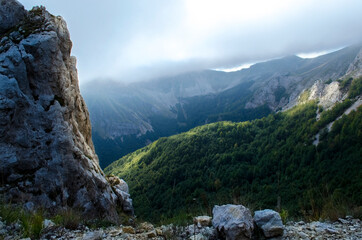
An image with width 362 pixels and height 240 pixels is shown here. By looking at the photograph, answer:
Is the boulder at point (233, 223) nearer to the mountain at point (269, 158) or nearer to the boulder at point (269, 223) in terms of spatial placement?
the boulder at point (269, 223)

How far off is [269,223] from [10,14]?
26.2m

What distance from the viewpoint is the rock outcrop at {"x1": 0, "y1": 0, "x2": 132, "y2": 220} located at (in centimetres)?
1304

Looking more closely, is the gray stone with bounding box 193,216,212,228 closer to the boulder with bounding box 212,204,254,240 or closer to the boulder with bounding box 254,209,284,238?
the boulder with bounding box 212,204,254,240

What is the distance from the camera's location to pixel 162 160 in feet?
421

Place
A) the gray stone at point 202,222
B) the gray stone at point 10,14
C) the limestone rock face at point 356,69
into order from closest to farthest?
the gray stone at point 202,222
the gray stone at point 10,14
the limestone rock face at point 356,69

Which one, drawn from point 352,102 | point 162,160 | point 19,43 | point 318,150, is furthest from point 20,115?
point 352,102

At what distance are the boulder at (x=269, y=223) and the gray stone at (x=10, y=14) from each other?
24959mm

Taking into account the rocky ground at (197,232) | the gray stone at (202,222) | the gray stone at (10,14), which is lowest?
the gray stone at (202,222)

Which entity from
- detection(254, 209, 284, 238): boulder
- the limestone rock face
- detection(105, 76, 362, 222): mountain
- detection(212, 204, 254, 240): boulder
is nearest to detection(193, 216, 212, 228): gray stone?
detection(212, 204, 254, 240): boulder

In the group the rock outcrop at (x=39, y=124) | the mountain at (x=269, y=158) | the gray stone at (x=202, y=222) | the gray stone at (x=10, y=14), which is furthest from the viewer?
the mountain at (x=269, y=158)

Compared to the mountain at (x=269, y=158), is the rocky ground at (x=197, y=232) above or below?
above

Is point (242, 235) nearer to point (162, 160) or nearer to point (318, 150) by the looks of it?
point (318, 150)

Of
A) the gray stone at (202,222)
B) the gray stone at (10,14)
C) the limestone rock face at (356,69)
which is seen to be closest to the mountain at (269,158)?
the limestone rock face at (356,69)

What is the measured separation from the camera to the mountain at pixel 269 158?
71.6 metres
